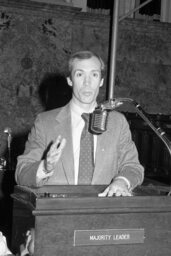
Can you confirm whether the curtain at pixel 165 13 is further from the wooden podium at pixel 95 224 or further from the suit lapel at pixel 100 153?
the wooden podium at pixel 95 224

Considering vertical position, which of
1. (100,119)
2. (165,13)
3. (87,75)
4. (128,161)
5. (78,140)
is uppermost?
(165,13)

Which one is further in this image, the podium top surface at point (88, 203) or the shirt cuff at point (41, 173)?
the shirt cuff at point (41, 173)

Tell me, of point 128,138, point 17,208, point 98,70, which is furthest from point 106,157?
point 17,208

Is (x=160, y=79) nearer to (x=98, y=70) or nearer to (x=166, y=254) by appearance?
(x=98, y=70)

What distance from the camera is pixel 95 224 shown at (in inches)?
77.7

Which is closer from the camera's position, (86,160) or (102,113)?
(102,113)

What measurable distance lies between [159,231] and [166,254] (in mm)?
100

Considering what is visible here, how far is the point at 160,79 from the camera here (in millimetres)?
10836

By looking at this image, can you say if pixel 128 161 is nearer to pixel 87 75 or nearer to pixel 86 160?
pixel 86 160

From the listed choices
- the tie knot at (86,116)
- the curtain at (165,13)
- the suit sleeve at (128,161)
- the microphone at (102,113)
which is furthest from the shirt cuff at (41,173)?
the curtain at (165,13)

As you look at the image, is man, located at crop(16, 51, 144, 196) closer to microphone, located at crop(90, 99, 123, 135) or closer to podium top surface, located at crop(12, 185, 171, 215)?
microphone, located at crop(90, 99, 123, 135)

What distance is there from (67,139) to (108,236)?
0.93 metres

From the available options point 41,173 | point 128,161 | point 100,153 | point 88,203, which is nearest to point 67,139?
point 100,153

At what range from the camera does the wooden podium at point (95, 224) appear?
1.92 m
